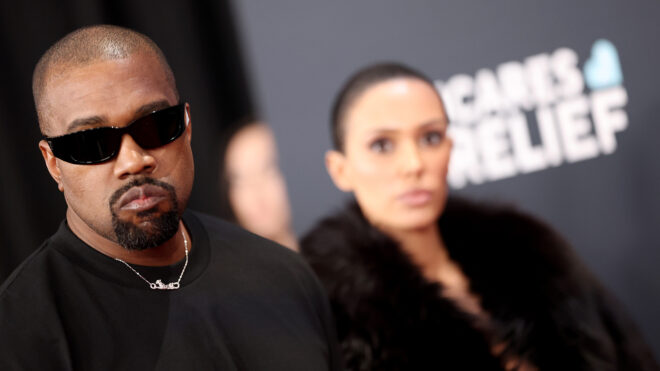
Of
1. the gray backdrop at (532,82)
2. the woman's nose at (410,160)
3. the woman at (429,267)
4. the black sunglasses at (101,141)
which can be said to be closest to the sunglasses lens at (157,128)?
the black sunglasses at (101,141)

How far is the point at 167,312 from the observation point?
1025 millimetres

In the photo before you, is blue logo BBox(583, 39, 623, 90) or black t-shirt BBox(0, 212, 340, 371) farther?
blue logo BBox(583, 39, 623, 90)

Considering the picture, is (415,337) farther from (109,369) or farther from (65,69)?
(65,69)

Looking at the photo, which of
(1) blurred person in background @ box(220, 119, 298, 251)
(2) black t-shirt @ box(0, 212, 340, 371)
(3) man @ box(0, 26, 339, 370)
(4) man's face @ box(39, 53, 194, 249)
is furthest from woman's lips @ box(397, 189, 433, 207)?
(4) man's face @ box(39, 53, 194, 249)

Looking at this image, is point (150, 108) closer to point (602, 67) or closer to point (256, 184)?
point (256, 184)

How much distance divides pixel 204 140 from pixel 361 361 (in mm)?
765

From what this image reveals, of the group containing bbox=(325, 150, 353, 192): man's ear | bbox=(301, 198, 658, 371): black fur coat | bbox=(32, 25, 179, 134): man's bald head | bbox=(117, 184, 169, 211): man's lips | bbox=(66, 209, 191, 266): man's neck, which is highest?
bbox=(32, 25, 179, 134): man's bald head

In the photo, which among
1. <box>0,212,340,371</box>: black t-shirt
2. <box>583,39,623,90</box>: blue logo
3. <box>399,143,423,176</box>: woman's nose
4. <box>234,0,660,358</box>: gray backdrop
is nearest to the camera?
<box>0,212,340,371</box>: black t-shirt

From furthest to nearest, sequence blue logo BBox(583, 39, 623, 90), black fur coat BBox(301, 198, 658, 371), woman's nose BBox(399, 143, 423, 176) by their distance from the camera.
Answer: blue logo BBox(583, 39, 623, 90), woman's nose BBox(399, 143, 423, 176), black fur coat BBox(301, 198, 658, 371)

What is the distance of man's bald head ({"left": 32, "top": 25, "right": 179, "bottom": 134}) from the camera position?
945 mm

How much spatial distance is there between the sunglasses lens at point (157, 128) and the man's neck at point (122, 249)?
0.15 meters

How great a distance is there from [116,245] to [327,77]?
1027 mm

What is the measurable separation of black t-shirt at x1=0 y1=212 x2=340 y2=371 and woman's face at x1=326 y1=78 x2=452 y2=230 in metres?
0.51

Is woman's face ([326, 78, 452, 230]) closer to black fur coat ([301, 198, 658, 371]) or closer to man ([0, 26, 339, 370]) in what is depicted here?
black fur coat ([301, 198, 658, 371])
